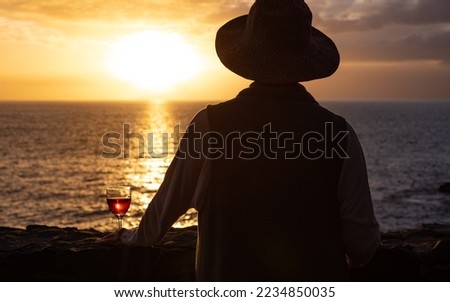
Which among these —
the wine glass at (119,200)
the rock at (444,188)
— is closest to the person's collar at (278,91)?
the wine glass at (119,200)

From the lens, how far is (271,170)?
2941 mm

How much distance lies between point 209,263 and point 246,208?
0.34 m

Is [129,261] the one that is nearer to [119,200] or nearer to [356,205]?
[119,200]

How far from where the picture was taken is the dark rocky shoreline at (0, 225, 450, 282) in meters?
3.76

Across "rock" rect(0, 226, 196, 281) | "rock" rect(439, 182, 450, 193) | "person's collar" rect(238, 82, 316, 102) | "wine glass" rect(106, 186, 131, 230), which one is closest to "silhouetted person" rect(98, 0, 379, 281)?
"person's collar" rect(238, 82, 316, 102)

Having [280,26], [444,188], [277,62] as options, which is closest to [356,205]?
[277,62]

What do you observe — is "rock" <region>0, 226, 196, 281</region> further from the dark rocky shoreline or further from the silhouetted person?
the silhouetted person

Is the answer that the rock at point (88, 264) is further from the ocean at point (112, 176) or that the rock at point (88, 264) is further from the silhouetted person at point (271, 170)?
the ocean at point (112, 176)

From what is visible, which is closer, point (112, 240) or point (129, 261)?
point (112, 240)

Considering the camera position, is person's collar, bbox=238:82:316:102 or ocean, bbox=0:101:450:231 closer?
person's collar, bbox=238:82:316:102

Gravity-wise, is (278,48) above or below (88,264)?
above

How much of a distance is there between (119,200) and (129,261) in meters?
0.40

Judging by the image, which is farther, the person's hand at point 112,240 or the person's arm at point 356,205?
the person's hand at point 112,240

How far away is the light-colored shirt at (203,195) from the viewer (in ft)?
9.78
